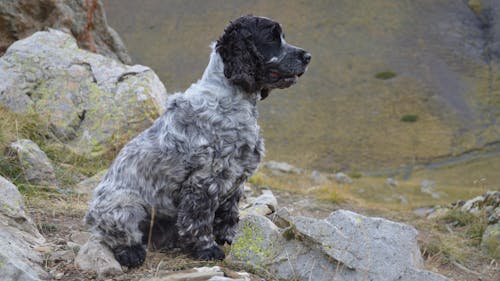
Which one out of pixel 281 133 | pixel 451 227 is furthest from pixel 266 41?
pixel 281 133

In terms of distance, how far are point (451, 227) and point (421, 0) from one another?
66421 mm

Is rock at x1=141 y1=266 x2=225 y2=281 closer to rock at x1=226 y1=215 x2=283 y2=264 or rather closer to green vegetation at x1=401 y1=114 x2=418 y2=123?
rock at x1=226 y1=215 x2=283 y2=264

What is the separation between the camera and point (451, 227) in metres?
11.5

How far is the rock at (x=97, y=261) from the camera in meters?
4.65

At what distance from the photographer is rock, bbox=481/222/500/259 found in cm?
962

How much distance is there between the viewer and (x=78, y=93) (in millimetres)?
10852

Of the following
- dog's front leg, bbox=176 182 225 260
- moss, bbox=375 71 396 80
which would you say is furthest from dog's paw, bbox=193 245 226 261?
moss, bbox=375 71 396 80

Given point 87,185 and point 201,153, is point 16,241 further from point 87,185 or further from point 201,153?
point 87,185

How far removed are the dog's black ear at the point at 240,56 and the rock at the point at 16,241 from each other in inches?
92.5

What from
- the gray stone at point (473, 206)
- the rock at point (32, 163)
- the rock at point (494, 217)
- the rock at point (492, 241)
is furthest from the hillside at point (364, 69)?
the rock at point (32, 163)

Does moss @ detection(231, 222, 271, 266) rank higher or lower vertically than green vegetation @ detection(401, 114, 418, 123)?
higher

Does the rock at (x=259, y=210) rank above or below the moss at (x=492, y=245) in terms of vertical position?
above

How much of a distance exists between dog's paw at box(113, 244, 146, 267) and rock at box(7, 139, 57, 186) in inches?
126

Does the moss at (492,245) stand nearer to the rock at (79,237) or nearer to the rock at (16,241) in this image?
the rock at (79,237)
